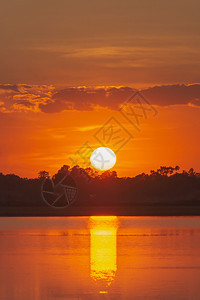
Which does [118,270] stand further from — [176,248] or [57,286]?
[176,248]

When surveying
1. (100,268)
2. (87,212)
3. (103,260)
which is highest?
(87,212)

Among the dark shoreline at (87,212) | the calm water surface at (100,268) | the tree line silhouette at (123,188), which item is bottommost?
the calm water surface at (100,268)

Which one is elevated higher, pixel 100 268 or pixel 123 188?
pixel 123 188

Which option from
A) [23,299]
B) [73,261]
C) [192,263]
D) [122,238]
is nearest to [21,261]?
[73,261]

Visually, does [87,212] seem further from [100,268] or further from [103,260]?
[100,268]

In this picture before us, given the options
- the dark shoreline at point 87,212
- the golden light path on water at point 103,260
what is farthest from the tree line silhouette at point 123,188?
the golden light path on water at point 103,260

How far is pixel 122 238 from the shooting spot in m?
43.6

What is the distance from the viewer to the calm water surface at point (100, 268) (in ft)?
69.5

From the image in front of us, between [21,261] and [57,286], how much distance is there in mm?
7669

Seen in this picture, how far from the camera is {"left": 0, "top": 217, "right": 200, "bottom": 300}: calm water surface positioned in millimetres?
21188

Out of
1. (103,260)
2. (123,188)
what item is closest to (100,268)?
(103,260)

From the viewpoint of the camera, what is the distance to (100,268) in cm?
2697

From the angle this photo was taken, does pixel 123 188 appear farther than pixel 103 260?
Yes

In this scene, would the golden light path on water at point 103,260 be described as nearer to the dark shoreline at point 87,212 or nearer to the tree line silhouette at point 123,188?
the dark shoreline at point 87,212
